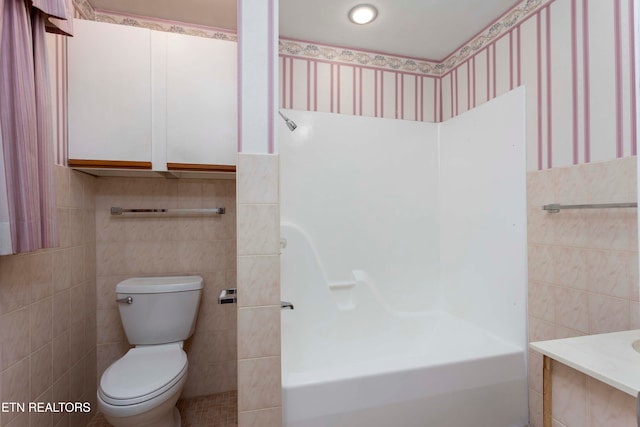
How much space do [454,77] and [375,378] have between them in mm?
2149

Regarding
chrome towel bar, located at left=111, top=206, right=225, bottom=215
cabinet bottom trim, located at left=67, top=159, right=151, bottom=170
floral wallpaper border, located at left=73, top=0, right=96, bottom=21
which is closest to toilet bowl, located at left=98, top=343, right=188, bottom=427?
chrome towel bar, located at left=111, top=206, right=225, bottom=215

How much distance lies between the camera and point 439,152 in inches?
97.4

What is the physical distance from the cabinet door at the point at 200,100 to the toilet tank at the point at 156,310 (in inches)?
29.4

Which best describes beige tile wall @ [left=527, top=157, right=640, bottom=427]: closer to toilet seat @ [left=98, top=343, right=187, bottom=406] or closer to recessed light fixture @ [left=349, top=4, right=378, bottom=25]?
recessed light fixture @ [left=349, top=4, right=378, bottom=25]

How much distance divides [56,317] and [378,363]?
1.59 metres

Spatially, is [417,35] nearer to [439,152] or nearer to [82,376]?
[439,152]

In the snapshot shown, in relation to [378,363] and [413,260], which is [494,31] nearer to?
[413,260]

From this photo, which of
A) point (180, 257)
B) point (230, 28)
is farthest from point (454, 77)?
point (180, 257)

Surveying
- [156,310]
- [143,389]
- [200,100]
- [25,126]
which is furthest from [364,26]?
[143,389]

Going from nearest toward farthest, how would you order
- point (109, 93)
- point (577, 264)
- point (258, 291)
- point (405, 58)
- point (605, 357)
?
1. point (605, 357)
2. point (258, 291)
3. point (577, 264)
4. point (109, 93)
5. point (405, 58)

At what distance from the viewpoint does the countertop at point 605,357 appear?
0.80 metres

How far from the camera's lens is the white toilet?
1.37 metres

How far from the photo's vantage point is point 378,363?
62.1 inches

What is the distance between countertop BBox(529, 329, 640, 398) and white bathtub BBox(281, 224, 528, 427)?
68cm
